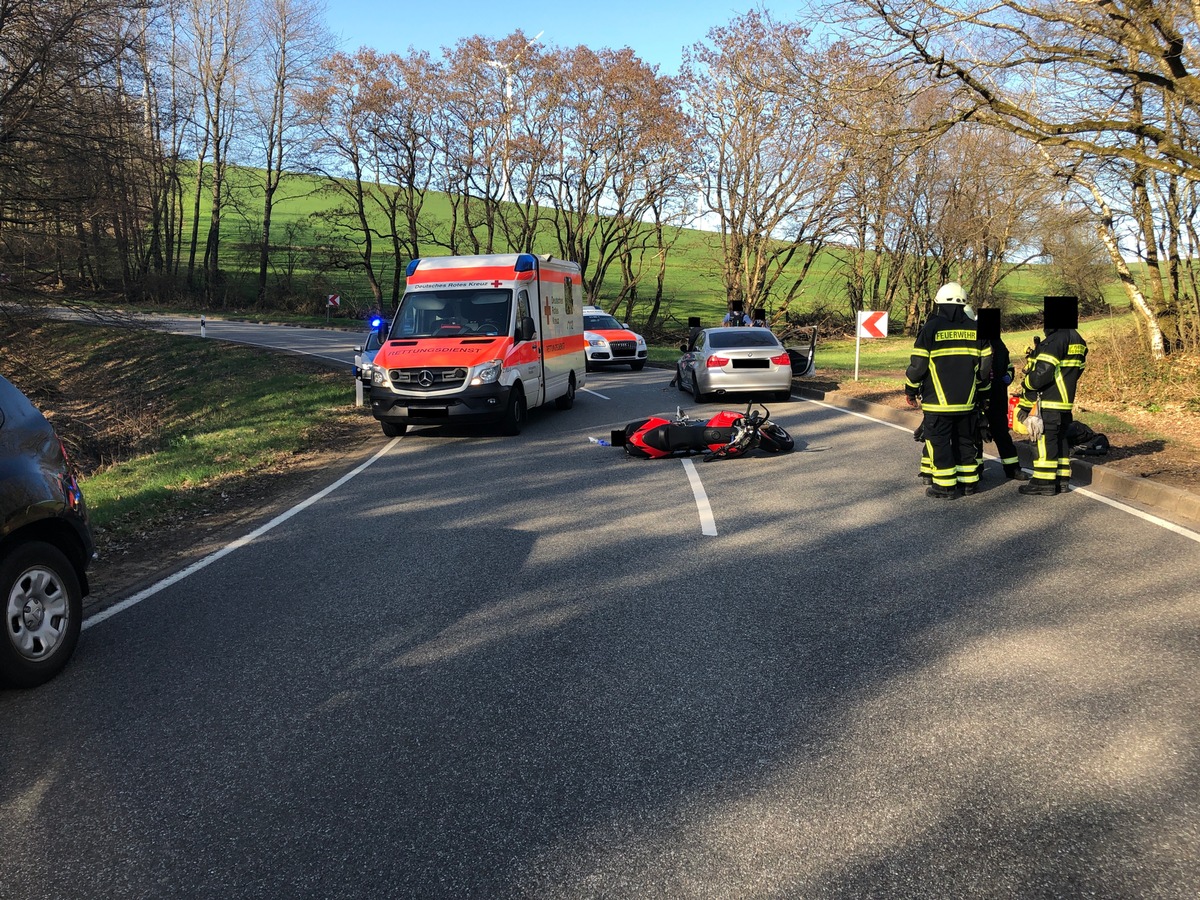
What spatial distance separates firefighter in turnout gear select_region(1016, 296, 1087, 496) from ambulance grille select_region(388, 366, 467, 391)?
299 inches

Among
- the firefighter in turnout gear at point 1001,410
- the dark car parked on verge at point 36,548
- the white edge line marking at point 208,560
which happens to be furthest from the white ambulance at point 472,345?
the dark car parked on verge at point 36,548

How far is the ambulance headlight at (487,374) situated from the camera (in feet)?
44.0

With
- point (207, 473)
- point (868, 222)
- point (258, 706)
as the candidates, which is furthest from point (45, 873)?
point (868, 222)

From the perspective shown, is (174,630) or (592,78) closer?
(174,630)

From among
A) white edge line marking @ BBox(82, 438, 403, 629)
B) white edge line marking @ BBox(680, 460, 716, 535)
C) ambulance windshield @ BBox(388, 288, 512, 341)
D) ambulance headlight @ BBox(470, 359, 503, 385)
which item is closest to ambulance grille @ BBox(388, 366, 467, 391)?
ambulance headlight @ BBox(470, 359, 503, 385)

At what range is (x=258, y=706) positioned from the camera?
4375 millimetres

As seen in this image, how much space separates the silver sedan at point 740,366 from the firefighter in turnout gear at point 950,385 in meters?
8.55

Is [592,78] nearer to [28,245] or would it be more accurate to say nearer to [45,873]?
[28,245]

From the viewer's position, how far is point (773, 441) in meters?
12.0

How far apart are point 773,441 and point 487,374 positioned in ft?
14.0

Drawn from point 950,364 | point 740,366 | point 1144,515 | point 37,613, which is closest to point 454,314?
point 740,366

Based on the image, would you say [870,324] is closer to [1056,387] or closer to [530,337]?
[530,337]

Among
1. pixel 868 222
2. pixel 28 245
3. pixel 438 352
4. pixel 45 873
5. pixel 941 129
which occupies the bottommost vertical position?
pixel 45 873

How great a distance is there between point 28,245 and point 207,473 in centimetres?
786
